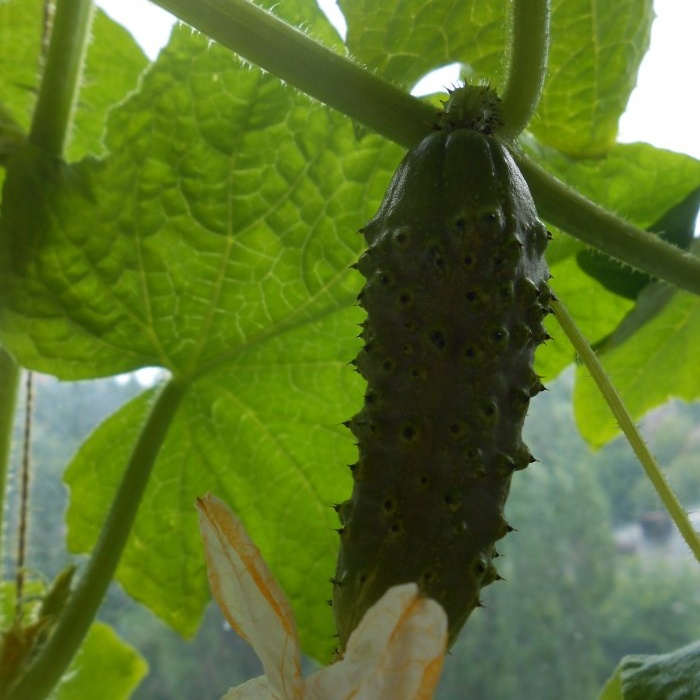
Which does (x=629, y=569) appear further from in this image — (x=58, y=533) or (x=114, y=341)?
(x=114, y=341)

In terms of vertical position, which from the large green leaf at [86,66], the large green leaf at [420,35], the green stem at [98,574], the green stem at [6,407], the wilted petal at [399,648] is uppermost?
the large green leaf at [86,66]

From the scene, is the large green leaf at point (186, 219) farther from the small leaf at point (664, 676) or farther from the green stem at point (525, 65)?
the small leaf at point (664, 676)

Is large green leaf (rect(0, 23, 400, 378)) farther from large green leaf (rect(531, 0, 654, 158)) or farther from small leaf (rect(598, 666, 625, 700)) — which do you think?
small leaf (rect(598, 666, 625, 700))

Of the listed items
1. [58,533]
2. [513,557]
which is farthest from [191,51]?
[513,557]

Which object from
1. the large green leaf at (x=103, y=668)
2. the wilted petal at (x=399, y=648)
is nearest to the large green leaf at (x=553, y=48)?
the wilted petal at (x=399, y=648)

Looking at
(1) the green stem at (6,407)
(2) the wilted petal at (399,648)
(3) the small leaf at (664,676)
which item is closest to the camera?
(2) the wilted petal at (399,648)

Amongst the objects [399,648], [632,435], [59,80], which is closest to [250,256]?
[59,80]

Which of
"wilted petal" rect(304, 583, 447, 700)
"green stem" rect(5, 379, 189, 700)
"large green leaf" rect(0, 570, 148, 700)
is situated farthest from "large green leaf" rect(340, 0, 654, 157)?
"large green leaf" rect(0, 570, 148, 700)
